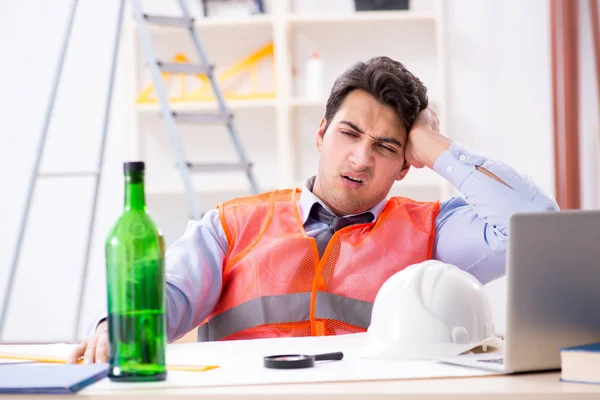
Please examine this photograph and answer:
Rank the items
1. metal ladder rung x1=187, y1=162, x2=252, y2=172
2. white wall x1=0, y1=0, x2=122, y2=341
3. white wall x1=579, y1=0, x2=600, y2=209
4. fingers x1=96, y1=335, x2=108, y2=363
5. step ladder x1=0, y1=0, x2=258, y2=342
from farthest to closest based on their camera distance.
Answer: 1. white wall x1=0, y1=0, x2=122, y2=341
2. white wall x1=579, y1=0, x2=600, y2=209
3. metal ladder rung x1=187, y1=162, x2=252, y2=172
4. step ladder x1=0, y1=0, x2=258, y2=342
5. fingers x1=96, y1=335, x2=108, y2=363

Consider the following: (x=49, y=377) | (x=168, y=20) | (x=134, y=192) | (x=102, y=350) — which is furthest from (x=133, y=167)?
(x=168, y=20)

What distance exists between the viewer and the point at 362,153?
76.2 inches

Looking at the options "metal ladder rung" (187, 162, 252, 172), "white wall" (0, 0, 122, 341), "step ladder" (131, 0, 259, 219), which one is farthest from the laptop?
"white wall" (0, 0, 122, 341)

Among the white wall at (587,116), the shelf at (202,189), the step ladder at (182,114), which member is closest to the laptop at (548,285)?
the step ladder at (182,114)

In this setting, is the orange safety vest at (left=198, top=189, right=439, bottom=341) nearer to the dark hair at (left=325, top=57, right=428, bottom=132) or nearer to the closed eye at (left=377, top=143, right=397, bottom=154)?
the closed eye at (left=377, top=143, right=397, bottom=154)

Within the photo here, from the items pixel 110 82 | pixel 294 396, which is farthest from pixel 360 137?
pixel 110 82

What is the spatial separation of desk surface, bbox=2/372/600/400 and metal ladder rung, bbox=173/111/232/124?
2.67m

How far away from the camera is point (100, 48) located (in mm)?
4293

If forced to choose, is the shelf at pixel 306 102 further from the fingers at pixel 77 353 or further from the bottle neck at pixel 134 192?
the bottle neck at pixel 134 192

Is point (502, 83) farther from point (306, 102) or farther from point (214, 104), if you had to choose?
point (214, 104)

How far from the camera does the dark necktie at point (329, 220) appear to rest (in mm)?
1950

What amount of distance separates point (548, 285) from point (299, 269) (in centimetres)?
93

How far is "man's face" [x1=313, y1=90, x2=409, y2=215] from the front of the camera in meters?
1.95

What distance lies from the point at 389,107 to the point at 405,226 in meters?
0.28
